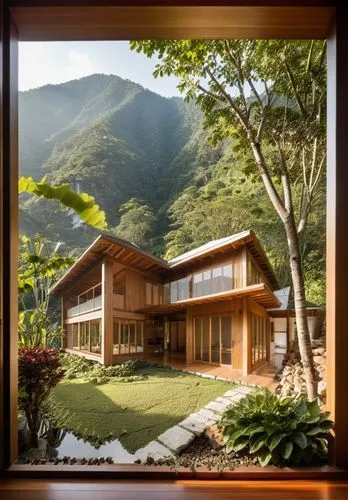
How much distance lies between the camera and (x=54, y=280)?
114 inches

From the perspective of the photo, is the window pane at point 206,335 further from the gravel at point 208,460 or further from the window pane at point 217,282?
the gravel at point 208,460

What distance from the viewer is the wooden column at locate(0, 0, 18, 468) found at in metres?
1.50

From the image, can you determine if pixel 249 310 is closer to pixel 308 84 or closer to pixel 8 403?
pixel 308 84

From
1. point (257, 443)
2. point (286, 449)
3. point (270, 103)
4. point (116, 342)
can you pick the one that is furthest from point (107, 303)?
point (270, 103)

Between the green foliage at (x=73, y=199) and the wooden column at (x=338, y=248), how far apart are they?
1626mm

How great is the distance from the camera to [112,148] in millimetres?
2686

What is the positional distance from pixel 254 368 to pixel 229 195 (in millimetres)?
1545

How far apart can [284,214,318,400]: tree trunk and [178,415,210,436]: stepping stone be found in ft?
2.54

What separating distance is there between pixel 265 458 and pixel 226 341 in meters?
2.05

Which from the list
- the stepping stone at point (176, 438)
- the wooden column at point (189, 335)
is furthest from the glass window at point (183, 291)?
the stepping stone at point (176, 438)

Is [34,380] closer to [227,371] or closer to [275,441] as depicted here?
[275,441]

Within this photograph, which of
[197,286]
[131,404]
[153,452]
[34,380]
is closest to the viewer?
[153,452]

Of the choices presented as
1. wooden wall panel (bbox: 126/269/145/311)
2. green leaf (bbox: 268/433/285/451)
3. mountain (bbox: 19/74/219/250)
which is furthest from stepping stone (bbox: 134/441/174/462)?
mountain (bbox: 19/74/219/250)

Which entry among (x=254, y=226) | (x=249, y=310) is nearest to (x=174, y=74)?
(x=254, y=226)
